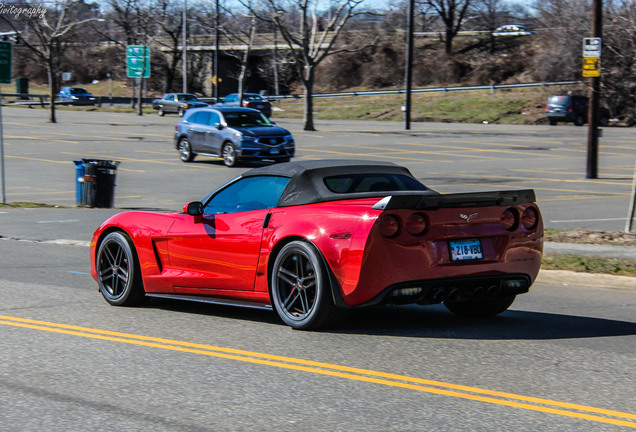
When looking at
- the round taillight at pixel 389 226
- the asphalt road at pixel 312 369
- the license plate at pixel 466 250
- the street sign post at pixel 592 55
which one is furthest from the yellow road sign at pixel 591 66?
the round taillight at pixel 389 226

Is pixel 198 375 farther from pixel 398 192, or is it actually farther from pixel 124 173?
pixel 124 173

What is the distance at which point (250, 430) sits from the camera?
4.67m

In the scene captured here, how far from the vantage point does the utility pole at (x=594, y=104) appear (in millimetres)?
23734

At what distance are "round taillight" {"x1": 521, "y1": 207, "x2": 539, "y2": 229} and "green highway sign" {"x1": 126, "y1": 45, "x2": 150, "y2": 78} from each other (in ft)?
207

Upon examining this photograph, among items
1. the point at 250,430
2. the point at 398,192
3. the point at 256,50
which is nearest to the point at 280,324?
the point at 398,192

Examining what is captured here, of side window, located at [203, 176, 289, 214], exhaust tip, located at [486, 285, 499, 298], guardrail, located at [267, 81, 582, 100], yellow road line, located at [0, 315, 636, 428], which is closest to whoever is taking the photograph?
yellow road line, located at [0, 315, 636, 428]

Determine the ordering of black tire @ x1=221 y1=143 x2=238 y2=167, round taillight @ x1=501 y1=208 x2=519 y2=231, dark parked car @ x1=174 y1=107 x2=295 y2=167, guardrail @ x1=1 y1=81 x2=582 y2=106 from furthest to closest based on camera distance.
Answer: guardrail @ x1=1 y1=81 x2=582 y2=106, black tire @ x1=221 y1=143 x2=238 y2=167, dark parked car @ x1=174 y1=107 x2=295 y2=167, round taillight @ x1=501 y1=208 x2=519 y2=231

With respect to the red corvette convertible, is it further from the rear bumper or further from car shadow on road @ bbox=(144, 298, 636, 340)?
car shadow on road @ bbox=(144, 298, 636, 340)

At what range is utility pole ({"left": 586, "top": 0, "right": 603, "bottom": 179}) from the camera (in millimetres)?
23734

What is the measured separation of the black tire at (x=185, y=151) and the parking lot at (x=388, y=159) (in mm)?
471

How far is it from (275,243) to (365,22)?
9063 centimetres

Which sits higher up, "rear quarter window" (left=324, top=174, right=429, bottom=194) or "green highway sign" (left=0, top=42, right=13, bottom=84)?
"green highway sign" (left=0, top=42, right=13, bottom=84)

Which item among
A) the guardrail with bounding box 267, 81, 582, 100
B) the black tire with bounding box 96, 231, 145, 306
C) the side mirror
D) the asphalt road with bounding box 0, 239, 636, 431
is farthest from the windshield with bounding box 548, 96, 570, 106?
the side mirror

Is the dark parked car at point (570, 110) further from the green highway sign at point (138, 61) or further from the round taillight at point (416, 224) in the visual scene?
the round taillight at point (416, 224)
